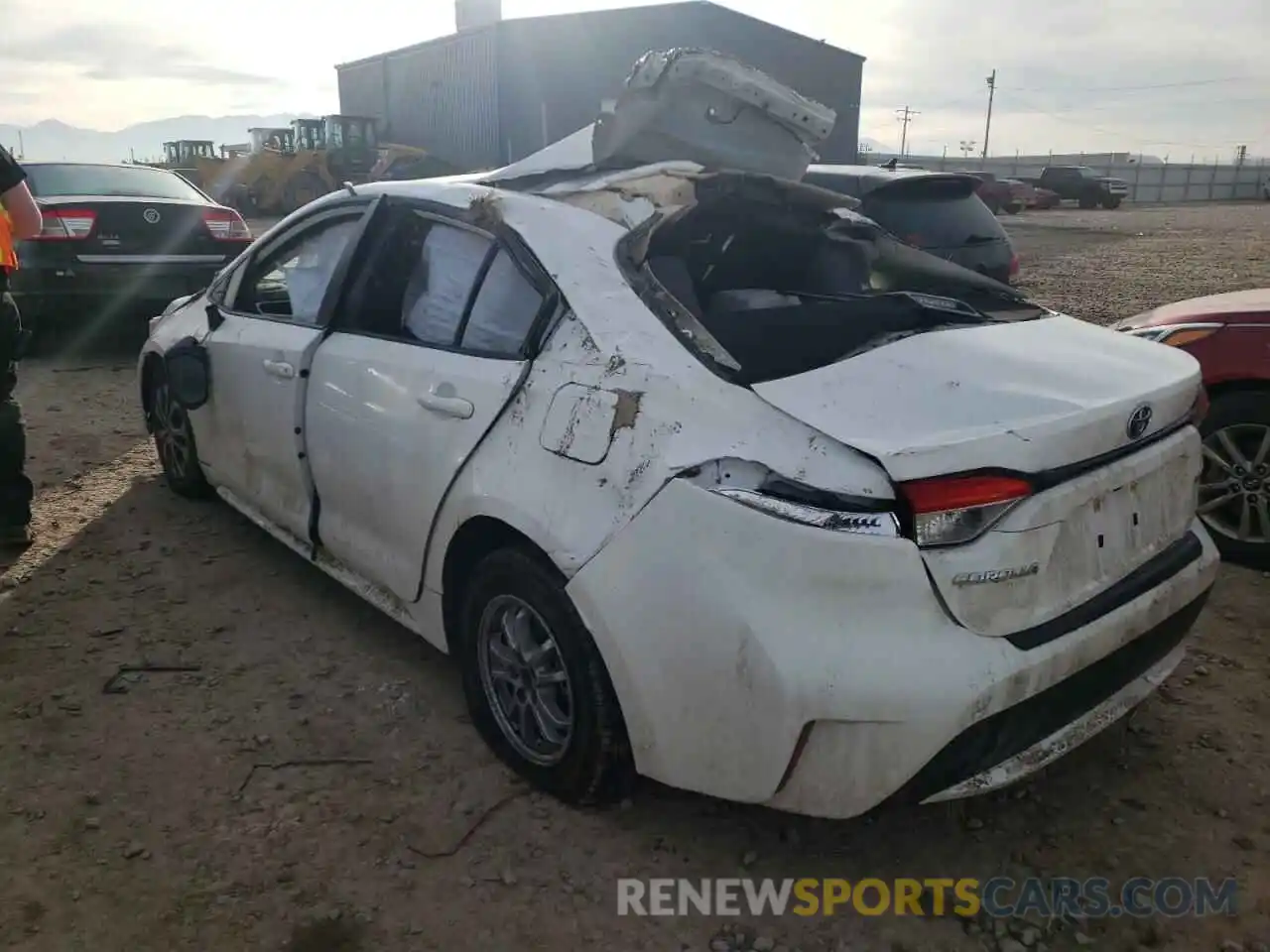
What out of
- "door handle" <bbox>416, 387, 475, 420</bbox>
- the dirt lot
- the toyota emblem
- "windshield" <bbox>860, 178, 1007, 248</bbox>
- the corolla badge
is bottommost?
the dirt lot

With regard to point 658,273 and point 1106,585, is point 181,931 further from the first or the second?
point 1106,585

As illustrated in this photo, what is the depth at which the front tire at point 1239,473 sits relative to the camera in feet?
12.2

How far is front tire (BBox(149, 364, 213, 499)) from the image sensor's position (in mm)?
4375

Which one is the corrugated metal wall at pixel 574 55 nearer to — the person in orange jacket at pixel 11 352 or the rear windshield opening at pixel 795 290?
the person in orange jacket at pixel 11 352

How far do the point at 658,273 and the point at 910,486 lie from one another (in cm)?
93

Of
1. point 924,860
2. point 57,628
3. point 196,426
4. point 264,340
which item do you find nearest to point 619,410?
point 924,860

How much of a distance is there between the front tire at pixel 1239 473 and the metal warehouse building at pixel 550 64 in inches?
1008

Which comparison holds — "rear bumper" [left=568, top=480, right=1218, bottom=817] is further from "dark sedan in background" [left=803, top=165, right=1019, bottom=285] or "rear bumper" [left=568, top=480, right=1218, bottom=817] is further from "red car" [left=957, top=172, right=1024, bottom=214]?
"red car" [left=957, top=172, right=1024, bottom=214]

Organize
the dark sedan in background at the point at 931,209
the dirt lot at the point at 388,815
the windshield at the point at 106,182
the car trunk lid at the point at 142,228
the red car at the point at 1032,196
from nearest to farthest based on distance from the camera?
the dirt lot at the point at 388,815, the dark sedan in background at the point at 931,209, the car trunk lid at the point at 142,228, the windshield at the point at 106,182, the red car at the point at 1032,196

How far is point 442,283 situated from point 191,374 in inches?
63.5

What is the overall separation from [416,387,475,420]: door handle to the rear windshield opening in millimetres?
576

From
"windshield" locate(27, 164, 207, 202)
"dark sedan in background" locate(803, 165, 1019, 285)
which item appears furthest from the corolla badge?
"windshield" locate(27, 164, 207, 202)

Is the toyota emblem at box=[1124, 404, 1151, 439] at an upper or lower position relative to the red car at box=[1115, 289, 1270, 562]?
upper

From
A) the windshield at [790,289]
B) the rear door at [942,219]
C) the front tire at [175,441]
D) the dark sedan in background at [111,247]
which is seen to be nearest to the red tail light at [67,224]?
the dark sedan in background at [111,247]
